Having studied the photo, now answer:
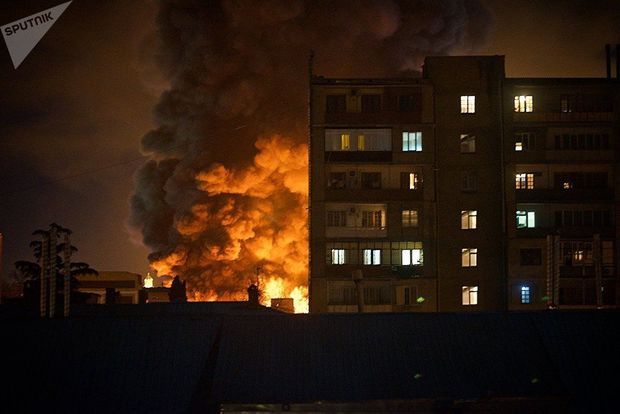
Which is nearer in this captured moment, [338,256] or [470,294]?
[338,256]

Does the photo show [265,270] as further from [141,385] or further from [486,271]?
[141,385]

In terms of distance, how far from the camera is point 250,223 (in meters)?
88.2

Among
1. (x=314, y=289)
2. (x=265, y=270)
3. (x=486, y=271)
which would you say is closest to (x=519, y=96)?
(x=486, y=271)

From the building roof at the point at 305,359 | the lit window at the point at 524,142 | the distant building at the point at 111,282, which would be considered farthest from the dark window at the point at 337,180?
the building roof at the point at 305,359

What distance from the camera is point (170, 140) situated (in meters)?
97.3

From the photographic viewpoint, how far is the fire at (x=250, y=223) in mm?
86750

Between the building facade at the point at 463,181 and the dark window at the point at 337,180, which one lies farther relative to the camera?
the dark window at the point at 337,180

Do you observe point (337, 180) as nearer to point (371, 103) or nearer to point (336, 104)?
point (336, 104)

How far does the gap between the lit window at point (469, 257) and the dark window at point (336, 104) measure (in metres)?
Result: 14.7

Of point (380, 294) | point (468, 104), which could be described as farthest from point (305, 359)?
point (468, 104)

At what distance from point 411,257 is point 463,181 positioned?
7.49 metres

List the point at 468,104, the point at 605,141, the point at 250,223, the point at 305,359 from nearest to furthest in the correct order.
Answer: the point at 305,359
the point at 468,104
the point at 605,141
the point at 250,223

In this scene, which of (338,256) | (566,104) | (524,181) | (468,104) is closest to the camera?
(338,256)

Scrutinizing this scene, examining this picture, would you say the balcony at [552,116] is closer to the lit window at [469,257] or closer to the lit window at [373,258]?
the lit window at [469,257]
